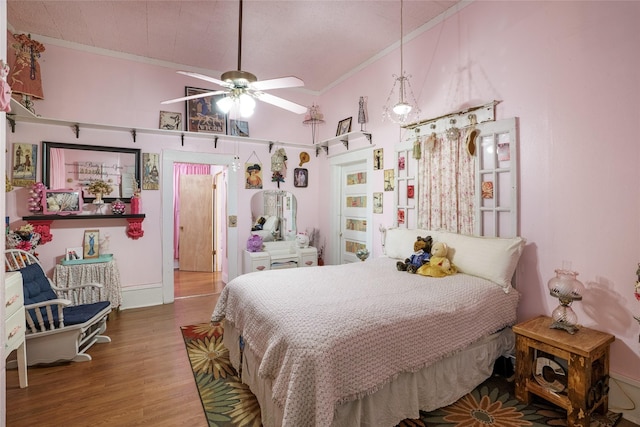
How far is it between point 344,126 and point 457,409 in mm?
3455

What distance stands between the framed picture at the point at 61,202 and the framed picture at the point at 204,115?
151cm

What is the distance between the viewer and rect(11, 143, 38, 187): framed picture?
10.7ft

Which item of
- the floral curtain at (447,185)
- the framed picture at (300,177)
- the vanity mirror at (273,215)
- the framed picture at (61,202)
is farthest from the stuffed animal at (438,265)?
the framed picture at (61,202)

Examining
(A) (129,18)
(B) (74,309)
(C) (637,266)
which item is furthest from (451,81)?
(B) (74,309)

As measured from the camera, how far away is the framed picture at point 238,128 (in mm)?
4391

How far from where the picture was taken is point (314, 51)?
3660 millimetres

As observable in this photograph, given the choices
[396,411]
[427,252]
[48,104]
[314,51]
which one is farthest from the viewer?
A: [314,51]

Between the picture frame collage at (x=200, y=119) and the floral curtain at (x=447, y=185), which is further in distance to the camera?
the picture frame collage at (x=200, y=119)

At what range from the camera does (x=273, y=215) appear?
4699 mm

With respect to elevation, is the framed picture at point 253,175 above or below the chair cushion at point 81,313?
above

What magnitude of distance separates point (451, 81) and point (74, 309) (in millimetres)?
4011

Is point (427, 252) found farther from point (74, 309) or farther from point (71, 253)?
point (71, 253)

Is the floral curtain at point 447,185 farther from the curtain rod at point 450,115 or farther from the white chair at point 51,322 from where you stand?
the white chair at point 51,322

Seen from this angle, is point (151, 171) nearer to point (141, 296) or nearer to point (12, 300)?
point (141, 296)
